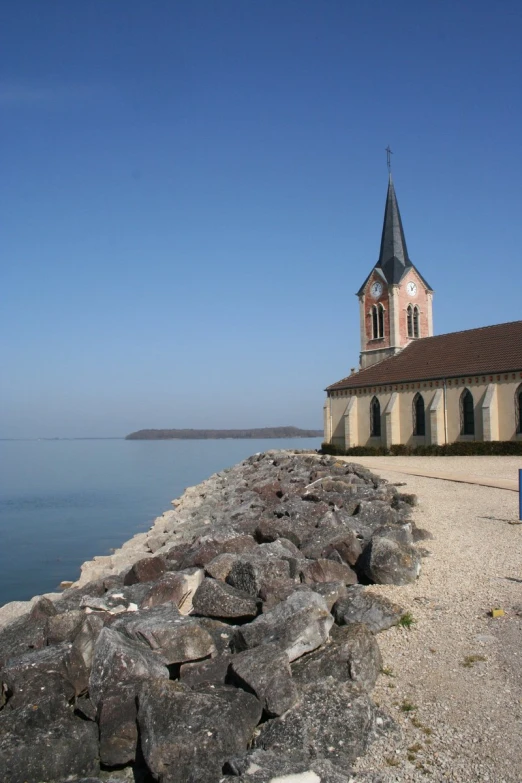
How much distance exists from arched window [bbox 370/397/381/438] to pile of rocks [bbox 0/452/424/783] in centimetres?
2881

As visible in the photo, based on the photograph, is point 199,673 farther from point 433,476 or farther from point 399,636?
point 433,476

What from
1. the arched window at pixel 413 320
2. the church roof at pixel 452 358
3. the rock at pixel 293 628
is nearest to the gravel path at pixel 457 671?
the rock at pixel 293 628

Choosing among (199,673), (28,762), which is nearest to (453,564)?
(199,673)

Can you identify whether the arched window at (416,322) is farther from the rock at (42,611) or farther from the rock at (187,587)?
the rock at (42,611)

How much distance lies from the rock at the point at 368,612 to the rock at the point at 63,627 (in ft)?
9.45

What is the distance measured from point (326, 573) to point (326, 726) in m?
3.24

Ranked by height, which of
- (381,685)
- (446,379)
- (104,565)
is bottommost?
(104,565)

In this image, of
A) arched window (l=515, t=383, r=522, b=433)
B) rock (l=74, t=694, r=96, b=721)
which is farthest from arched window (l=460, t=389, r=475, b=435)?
rock (l=74, t=694, r=96, b=721)

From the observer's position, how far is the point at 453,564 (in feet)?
29.6

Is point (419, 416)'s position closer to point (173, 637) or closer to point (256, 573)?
point (256, 573)

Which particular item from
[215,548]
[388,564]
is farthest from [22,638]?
[388,564]

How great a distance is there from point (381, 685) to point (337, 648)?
494mm

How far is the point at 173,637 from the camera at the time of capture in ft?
20.2

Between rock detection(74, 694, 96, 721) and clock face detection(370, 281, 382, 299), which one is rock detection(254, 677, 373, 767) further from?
Answer: clock face detection(370, 281, 382, 299)
